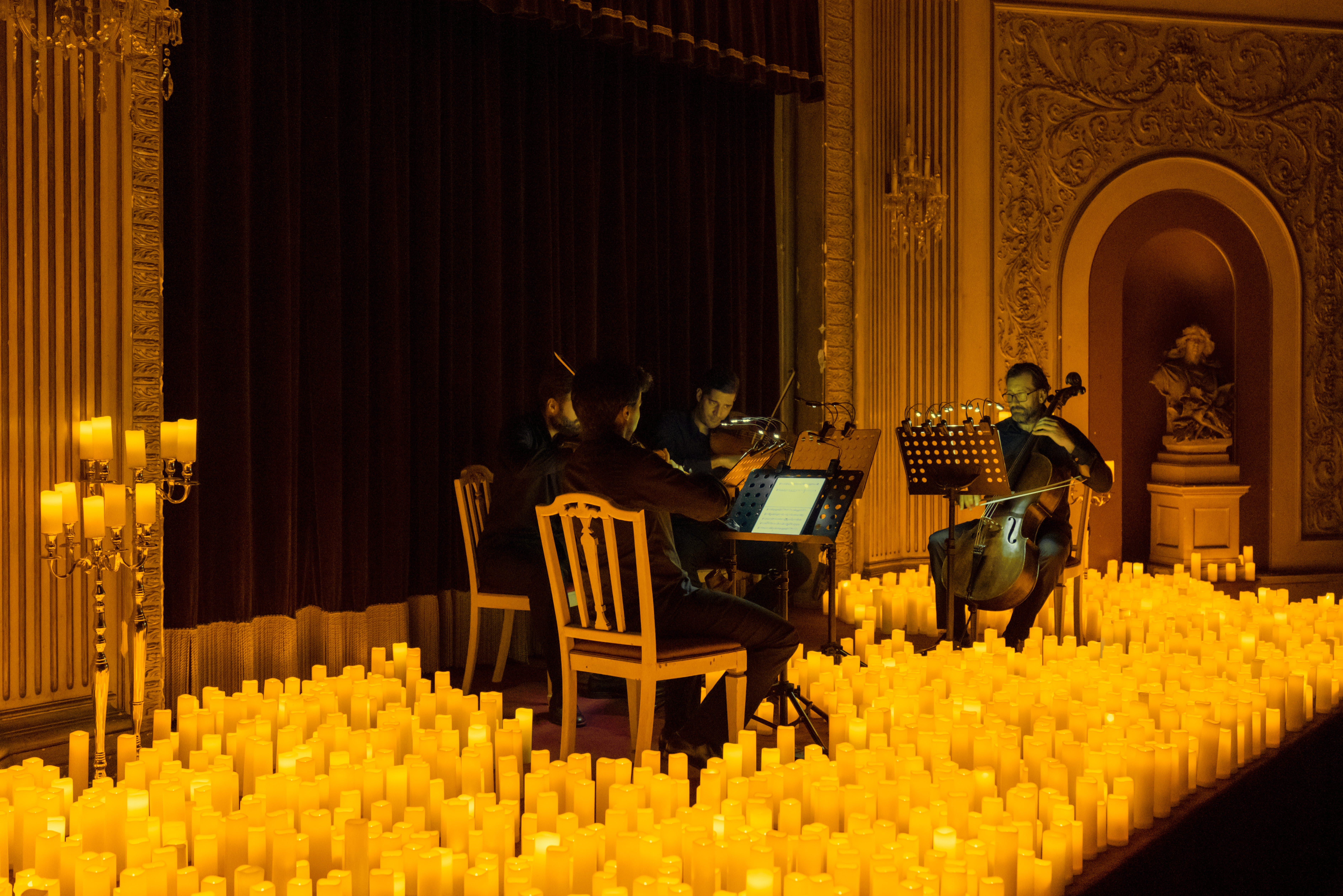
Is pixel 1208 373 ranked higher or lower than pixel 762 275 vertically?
lower

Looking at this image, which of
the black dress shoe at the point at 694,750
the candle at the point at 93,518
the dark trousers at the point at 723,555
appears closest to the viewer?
the candle at the point at 93,518

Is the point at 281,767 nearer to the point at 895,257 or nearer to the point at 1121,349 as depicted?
the point at 895,257

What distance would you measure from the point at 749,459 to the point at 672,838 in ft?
4.51

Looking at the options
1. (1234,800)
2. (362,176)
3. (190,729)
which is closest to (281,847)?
(190,729)

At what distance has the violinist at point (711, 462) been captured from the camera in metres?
4.66

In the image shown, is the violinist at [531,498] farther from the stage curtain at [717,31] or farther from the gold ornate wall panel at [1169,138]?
the gold ornate wall panel at [1169,138]

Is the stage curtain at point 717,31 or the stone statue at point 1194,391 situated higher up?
the stage curtain at point 717,31

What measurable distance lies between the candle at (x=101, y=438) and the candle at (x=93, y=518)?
0.15 m

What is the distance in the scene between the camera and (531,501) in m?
4.34

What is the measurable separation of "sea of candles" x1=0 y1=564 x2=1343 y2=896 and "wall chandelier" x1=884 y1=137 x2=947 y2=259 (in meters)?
3.51

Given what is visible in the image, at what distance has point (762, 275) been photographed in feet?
20.7

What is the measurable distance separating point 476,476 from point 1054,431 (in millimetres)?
2403

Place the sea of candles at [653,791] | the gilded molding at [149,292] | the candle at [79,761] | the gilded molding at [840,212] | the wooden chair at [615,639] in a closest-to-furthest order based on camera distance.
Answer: the sea of candles at [653,791] → the candle at [79,761] → the wooden chair at [615,639] → the gilded molding at [149,292] → the gilded molding at [840,212]

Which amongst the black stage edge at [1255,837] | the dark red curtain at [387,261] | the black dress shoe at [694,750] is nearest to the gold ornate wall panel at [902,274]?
the dark red curtain at [387,261]
